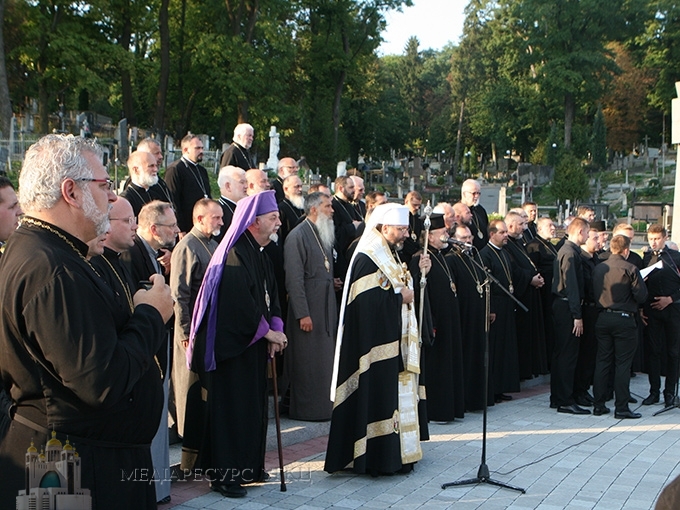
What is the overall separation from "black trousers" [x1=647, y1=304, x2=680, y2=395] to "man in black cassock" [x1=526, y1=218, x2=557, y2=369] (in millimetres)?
1380

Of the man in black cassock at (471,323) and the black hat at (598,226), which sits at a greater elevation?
the black hat at (598,226)

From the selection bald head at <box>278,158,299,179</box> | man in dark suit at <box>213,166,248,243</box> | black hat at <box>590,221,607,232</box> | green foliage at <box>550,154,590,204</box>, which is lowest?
black hat at <box>590,221,607,232</box>

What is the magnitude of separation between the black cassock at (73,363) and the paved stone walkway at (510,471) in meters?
3.06

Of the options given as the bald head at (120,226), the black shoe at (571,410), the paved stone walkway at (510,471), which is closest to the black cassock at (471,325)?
the paved stone walkway at (510,471)

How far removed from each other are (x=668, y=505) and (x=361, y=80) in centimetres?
5101

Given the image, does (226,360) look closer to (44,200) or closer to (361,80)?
(44,200)

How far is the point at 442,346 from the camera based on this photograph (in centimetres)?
941

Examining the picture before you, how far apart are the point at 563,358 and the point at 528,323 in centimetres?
151

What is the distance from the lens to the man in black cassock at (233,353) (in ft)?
20.5

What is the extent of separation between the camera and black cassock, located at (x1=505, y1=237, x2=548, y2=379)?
11617 mm

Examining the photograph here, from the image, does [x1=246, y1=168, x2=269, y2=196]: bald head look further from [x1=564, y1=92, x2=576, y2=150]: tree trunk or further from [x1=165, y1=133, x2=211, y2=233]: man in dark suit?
[x1=564, y1=92, x2=576, y2=150]: tree trunk

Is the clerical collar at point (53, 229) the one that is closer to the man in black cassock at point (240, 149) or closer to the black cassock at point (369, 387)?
the black cassock at point (369, 387)

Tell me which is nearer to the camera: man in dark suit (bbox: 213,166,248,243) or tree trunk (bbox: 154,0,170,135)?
man in dark suit (bbox: 213,166,248,243)

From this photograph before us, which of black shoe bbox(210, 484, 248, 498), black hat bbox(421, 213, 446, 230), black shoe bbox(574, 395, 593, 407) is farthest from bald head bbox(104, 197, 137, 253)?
black shoe bbox(574, 395, 593, 407)
